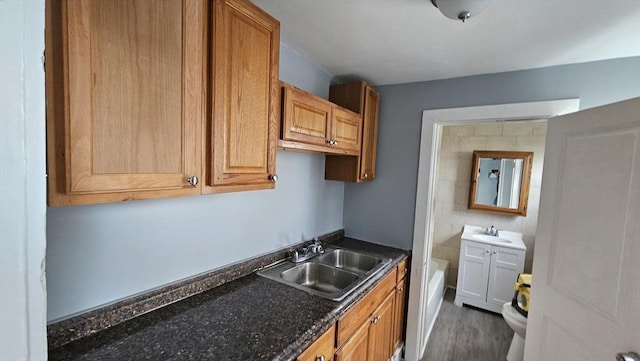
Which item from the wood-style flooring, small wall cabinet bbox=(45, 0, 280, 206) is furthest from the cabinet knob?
the wood-style flooring

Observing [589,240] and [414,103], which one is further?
[414,103]

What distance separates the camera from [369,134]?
2.24 metres

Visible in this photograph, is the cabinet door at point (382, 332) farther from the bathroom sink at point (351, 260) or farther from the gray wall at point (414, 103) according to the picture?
the gray wall at point (414, 103)

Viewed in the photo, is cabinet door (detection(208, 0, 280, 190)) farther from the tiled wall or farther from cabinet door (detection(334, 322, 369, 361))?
the tiled wall

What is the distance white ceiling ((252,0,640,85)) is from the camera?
3.92 feet

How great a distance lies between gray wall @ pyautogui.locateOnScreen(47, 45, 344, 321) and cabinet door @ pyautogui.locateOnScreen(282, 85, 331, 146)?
0.30 metres

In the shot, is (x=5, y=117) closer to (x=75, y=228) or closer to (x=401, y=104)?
(x=75, y=228)

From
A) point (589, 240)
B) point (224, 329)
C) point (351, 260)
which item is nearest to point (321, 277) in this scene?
point (351, 260)

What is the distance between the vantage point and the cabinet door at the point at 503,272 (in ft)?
9.50

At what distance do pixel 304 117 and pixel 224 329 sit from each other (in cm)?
110

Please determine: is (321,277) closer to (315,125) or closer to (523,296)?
(315,125)

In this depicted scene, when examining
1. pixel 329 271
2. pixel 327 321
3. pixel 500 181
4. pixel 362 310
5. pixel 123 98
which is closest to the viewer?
pixel 123 98

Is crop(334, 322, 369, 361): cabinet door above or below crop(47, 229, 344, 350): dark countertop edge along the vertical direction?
below

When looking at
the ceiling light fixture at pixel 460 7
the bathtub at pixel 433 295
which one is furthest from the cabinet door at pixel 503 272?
the ceiling light fixture at pixel 460 7
